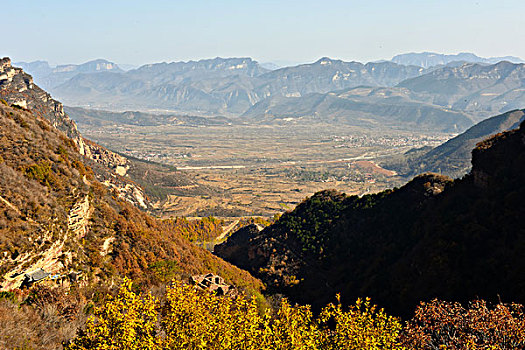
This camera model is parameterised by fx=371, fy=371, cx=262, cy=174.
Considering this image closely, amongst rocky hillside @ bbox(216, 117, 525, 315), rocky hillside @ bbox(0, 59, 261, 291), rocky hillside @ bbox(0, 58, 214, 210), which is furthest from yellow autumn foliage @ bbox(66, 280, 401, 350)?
rocky hillside @ bbox(0, 58, 214, 210)

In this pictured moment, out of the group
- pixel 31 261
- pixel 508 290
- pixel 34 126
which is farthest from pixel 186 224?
pixel 508 290

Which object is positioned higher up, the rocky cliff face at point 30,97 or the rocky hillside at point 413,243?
the rocky cliff face at point 30,97

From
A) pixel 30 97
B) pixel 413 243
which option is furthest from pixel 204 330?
pixel 30 97

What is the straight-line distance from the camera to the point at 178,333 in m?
17.8

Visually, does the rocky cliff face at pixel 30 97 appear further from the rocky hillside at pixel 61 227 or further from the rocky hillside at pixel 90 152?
the rocky hillside at pixel 61 227

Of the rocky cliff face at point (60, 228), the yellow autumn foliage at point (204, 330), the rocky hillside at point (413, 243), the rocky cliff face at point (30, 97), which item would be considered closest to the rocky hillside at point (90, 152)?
the rocky cliff face at point (30, 97)

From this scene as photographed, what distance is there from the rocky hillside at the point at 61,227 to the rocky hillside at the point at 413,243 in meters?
10.1

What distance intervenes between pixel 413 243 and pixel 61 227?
39.4 metres

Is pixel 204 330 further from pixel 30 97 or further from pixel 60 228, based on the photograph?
pixel 30 97

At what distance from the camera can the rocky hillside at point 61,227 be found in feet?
99.9

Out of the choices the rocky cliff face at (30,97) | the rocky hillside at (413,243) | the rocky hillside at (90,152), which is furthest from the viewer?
the rocky cliff face at (30,97)

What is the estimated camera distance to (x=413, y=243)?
46125 millimetres

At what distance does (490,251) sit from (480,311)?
1680 cm

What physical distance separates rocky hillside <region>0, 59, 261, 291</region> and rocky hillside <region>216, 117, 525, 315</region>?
10.1 metres
